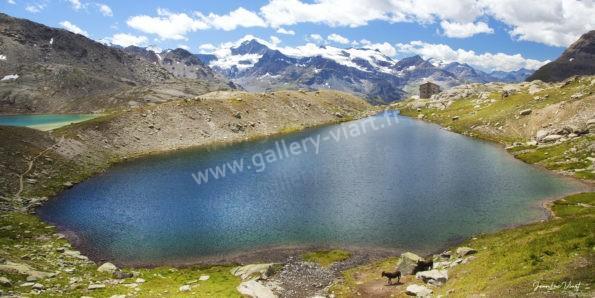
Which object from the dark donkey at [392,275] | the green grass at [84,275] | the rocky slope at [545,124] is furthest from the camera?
the rocky slope at [545,124]

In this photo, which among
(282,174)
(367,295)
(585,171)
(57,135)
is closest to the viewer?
(367,295)

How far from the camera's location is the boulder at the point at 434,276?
139 ft

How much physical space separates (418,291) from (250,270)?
1871 cm

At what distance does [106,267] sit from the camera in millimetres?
51938

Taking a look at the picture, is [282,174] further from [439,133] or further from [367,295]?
[439,133]

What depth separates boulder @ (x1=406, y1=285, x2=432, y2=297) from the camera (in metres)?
40.4

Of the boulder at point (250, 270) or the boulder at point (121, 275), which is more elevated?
the boulder at point (121, 275)

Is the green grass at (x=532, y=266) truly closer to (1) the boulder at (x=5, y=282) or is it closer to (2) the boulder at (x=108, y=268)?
(2) the boulder at (x=108, y=268)

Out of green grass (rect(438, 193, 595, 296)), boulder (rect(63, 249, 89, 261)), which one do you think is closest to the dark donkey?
green grass (rect(438, 193, 595, 296))

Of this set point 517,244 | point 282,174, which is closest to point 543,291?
point 517,244

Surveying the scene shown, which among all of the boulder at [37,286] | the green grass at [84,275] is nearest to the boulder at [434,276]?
the green grass at [84,275]

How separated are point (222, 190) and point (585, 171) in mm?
69929

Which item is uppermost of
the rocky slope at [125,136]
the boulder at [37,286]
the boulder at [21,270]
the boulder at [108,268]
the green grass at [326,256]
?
the rocky slope at [125,136]

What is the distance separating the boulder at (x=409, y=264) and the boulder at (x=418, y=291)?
4275 millimetres
